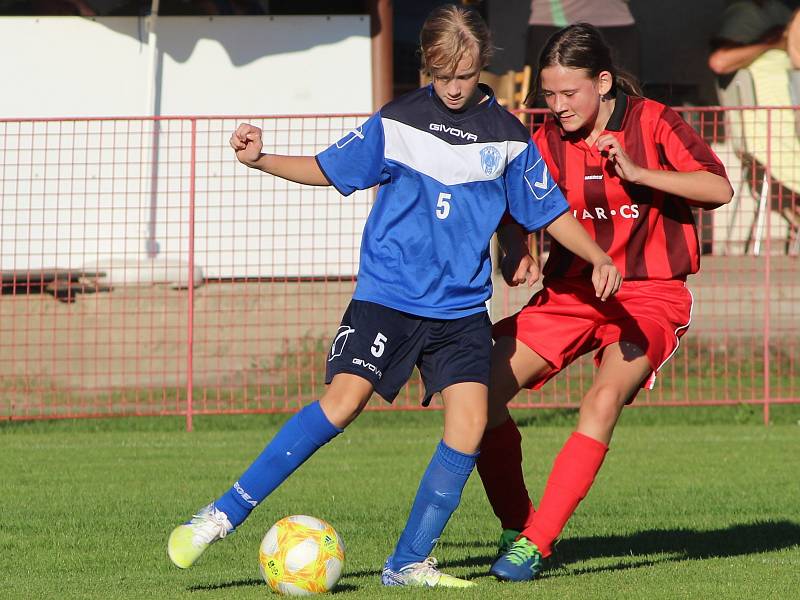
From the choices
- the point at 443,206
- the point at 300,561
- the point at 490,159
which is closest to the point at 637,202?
the point at 490,159

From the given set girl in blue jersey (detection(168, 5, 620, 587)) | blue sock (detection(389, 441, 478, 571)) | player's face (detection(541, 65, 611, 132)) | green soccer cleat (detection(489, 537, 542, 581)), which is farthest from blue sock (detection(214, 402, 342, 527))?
player's face (detection(541, 65, 611, 132))

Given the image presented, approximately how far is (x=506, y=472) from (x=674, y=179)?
1244 mm

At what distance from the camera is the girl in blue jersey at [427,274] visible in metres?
4.91

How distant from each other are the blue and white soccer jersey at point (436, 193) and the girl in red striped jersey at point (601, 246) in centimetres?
33

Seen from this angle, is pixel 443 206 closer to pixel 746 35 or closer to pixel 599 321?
pixel 599 321

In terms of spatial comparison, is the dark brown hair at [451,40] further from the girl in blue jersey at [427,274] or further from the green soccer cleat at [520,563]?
the green soccer cleat at [520,563]

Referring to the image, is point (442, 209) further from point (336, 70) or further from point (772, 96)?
point (772, 96)

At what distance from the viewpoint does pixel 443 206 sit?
4.97m

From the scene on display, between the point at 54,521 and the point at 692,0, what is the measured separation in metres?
9.89

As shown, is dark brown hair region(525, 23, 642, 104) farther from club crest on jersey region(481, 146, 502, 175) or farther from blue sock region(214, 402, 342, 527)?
blue sock region(214, 402, 342, 527)

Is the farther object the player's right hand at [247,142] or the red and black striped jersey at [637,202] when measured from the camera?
the red and black striped jersey at [637,202]

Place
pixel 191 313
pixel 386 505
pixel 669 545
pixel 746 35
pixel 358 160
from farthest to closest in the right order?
1. pixel 746 35
2. pixel 191 313
3. pixel 386 505
4. pixel 669 545
5. pixel 358 160

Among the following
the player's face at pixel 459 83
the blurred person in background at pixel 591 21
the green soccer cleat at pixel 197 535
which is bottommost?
the green soccer cleat at pixel 197 535

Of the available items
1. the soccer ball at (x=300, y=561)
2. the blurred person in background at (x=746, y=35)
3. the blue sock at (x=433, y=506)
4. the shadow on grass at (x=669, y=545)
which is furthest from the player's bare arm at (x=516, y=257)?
the blurred person in background at (x=746, y=35)
